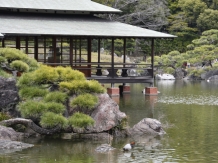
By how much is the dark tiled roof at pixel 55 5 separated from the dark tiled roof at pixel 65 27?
55cm

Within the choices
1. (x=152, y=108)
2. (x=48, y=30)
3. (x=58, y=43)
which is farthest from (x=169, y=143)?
(x=58, y=43)

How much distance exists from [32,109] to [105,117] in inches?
88.9

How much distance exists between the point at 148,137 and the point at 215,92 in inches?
622

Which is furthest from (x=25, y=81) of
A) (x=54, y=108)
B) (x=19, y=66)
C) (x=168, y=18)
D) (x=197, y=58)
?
(x=168, y=18)

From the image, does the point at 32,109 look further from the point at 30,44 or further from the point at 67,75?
the point at 30,44

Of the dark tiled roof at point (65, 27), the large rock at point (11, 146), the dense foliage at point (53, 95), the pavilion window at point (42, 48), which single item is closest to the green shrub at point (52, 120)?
the dense foliage at point (53, 95)

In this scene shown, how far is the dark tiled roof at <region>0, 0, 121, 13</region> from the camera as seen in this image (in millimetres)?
29792

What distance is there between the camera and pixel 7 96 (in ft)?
60.8

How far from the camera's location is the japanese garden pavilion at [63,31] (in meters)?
28.6

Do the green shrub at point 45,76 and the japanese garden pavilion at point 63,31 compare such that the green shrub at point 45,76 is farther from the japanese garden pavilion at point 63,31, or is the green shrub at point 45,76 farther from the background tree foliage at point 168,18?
the background tree foliage at point 168,18

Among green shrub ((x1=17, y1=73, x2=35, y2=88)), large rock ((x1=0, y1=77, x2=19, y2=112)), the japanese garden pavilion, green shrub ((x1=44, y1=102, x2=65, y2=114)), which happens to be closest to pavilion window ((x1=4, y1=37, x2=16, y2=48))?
the japanese garden pavilion

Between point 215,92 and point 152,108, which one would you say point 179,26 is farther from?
point 152,108

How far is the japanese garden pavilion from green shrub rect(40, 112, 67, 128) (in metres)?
10.8

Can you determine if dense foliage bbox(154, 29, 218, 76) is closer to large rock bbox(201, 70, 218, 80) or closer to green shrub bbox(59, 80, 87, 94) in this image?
large rock bbox(201, 70, 218, 80)
